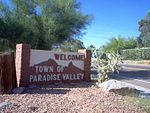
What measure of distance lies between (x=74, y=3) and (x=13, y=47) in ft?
21.0

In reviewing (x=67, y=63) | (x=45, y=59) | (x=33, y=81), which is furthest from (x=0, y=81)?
(x=67, y=63)

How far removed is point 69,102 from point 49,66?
168 inches

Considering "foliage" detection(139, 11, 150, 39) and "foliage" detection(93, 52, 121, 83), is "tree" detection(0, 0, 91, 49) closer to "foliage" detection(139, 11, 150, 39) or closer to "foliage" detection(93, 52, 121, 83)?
"foliage" detection(93, 52, 121, 83)

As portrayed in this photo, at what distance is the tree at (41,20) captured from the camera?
16594 mm

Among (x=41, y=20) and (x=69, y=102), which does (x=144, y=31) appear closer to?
(x=41, y=20)

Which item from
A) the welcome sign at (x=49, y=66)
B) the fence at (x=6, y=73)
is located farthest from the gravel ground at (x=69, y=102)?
the welcome sign at (x=49, y=66)

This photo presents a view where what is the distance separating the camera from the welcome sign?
1011cm

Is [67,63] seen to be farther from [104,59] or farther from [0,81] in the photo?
[0,81]

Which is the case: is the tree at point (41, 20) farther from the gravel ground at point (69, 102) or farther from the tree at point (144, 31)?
the tree at point (144, 31)

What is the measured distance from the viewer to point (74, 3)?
1912cm

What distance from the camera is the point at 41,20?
17.5 meters

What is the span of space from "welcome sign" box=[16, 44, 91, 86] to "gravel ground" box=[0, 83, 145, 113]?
5.14 ft

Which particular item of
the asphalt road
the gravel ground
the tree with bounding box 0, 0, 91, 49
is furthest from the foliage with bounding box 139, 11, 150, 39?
the gravel ground

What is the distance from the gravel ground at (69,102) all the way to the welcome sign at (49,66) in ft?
5.14
